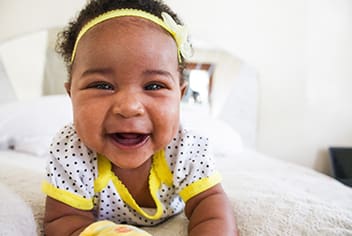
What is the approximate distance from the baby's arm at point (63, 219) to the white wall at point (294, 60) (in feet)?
4.77

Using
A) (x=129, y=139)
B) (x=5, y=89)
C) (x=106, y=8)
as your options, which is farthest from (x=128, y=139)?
(x=5, y=89)

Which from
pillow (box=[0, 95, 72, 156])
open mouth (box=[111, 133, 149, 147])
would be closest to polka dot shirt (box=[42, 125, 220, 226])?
open mouth (box=[111, 133, 149, 147])

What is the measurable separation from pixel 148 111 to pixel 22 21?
54.2 inches

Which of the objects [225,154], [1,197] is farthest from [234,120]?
[1,197]

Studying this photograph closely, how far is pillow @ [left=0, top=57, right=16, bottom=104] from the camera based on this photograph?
1515 mm

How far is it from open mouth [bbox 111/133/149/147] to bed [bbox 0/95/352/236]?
0.18m

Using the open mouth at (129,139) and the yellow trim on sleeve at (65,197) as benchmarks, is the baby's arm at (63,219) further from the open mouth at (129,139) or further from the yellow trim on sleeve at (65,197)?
the open mouth at (129,139)

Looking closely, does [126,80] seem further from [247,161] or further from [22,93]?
[22,93]

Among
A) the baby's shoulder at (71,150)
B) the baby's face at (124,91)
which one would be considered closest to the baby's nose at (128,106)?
the baby's face at (124,91)

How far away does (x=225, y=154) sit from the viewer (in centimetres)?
143

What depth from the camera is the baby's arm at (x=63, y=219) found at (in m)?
0.55

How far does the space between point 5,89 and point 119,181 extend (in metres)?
1.17

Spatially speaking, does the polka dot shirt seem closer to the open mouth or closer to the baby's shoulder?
the baby's shoulder

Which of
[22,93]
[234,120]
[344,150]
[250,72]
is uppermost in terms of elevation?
[250,72]
